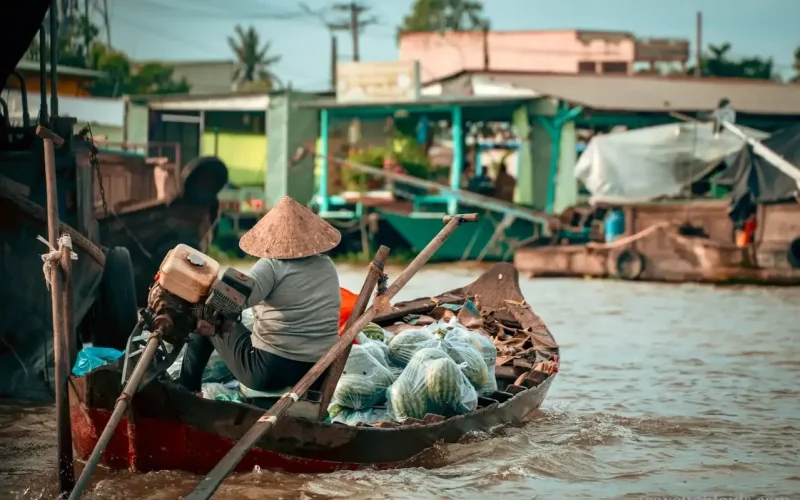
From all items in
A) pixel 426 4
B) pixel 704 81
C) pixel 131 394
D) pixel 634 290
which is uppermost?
pixel 426 4

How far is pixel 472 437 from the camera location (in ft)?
22.3

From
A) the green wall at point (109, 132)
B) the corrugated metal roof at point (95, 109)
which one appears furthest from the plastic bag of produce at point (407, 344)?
the green wall at point (109, 132)

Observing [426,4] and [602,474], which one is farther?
[426,4]

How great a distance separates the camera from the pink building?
3609 centimetres

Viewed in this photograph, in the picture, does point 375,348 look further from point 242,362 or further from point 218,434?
point 218,434

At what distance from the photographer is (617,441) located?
7594 mm

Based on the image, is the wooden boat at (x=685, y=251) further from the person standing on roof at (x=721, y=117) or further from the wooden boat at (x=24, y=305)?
the wooden boat at (x=24, y=305)

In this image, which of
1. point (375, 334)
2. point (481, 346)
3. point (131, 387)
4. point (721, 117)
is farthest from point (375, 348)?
point (721, 117)

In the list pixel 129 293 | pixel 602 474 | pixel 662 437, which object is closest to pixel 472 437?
pixel 602 474

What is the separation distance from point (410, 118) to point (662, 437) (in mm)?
16784

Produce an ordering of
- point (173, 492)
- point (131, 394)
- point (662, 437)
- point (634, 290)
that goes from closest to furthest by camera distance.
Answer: point (131, 394) < point (173, 492) < point (662, 437) < point (634, 290)

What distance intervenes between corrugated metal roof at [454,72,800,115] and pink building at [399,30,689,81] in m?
11.4

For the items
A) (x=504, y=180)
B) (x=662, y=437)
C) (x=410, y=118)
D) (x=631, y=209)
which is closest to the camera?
(x=662, y=437)

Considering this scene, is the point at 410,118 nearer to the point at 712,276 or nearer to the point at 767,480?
the point at 712,276
